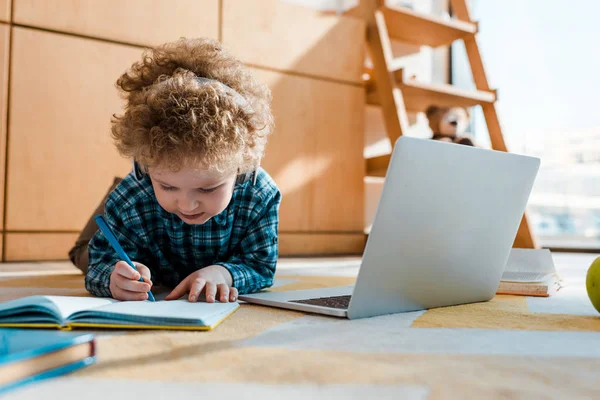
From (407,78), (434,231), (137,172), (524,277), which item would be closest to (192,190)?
(137,172)

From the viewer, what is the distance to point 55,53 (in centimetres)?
204

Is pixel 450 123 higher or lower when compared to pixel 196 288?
higher

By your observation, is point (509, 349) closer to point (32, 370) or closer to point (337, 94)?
point (32, 370)

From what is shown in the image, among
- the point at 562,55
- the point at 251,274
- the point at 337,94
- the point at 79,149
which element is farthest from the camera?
the point at 562,55

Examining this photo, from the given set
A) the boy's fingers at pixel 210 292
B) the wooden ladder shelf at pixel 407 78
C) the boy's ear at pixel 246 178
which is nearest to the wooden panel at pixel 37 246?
the boy's ear at pixel 246 178

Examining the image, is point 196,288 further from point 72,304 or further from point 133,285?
point 72,304

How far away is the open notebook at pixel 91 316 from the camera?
707 mm

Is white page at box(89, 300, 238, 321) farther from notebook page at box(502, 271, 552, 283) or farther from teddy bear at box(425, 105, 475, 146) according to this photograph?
teddy bear at box(425, 105, 475, 146)

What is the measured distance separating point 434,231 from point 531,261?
23.7 inches

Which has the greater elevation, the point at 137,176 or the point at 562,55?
the point at 562,55

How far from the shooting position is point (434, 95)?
2.75m

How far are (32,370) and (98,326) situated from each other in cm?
24

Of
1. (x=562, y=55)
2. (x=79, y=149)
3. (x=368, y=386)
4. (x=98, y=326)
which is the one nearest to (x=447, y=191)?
(x=368, y=386)

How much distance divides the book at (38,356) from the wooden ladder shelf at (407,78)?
6.94 ft
